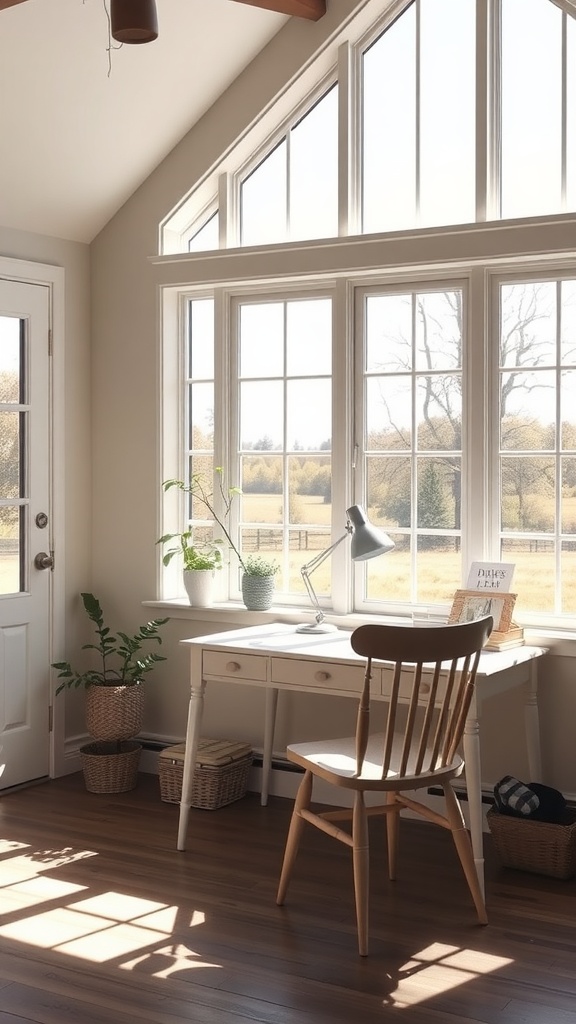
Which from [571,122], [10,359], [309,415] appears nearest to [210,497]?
[309,415]

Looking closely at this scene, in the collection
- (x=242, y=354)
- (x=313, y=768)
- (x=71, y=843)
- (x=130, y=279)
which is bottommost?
(x=71, y=843)

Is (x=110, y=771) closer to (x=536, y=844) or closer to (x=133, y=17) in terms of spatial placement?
(x=536, y=844)

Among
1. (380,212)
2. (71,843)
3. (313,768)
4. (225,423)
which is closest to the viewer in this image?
(313,768)

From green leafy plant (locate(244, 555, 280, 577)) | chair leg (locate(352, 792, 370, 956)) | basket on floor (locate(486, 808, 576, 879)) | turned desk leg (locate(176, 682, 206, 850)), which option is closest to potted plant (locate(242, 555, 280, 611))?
green leafy plant (locate(244, 555, 280, 577))

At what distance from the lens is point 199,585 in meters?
4.77

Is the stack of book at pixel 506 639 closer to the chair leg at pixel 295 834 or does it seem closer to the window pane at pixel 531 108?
the chair leg at pixel 295 834

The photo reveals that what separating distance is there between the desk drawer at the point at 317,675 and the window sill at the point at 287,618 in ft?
2.11

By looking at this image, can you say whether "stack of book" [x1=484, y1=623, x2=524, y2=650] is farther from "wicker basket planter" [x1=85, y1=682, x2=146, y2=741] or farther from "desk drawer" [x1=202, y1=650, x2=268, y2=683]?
"wicker basket planter" [x1=85, y1=682, x2=146, y2=741]

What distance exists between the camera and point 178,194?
4.88 meters

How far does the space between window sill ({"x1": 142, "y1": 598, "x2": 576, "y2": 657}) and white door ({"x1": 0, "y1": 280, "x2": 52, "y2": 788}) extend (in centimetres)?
52

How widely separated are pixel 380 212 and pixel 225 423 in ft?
3.65

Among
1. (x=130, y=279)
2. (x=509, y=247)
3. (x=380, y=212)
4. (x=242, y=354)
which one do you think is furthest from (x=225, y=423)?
(x=509, y=247)

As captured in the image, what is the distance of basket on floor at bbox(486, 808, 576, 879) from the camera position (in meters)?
3.67

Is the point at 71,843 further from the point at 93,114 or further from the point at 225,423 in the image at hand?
the point at 93,114
